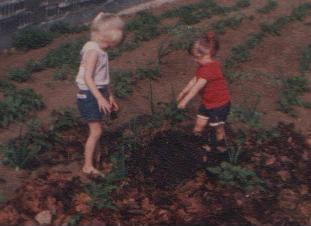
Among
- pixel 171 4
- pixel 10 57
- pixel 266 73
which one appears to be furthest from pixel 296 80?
pixel 171 4

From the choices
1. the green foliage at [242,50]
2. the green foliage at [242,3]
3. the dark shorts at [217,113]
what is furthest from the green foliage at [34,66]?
the green foliage at [242,3]

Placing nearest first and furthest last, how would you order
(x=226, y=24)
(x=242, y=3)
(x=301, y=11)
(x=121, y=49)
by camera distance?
(x=121, y=49), (x=226, y=24), (x=301, y=11), (x=242, y=3)

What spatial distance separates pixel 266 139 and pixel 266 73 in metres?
2.10

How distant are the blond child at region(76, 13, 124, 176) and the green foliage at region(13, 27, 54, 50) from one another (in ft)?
13.6

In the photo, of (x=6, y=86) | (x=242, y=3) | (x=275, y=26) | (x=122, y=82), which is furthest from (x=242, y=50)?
(x=6, y=86)

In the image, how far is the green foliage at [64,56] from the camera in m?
7.52

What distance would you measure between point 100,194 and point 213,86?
1477mm

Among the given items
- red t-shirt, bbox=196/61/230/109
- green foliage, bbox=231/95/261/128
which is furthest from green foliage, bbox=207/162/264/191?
green foliage, bbox=231/95/261/128

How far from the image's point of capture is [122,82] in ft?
21.8

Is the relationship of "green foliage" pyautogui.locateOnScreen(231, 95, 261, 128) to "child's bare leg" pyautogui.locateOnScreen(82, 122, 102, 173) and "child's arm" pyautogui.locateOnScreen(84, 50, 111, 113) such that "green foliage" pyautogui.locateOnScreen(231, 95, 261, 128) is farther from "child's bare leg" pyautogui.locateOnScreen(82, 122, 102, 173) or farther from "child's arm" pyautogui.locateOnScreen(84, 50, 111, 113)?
"child's arm" pyautogui.locateOnScreen(84, 50, 111, 113)

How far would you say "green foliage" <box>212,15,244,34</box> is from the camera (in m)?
9.04

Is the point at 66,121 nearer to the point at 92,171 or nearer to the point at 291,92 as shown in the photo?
the point at 92,171

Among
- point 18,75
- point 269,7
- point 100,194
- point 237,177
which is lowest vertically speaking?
point 237,177

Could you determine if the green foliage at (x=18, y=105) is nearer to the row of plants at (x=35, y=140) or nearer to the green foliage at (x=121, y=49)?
the row of plants at (x=35, y=140)
